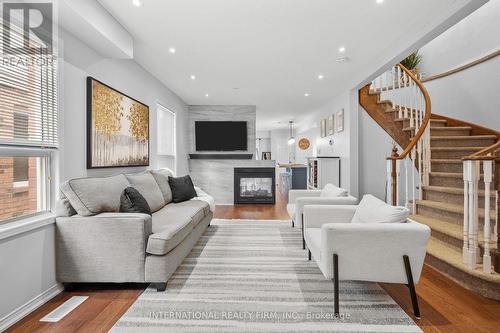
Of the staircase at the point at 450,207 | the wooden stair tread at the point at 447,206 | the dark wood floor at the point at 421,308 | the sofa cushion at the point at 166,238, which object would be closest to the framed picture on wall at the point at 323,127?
the staircase at the point at 450,207

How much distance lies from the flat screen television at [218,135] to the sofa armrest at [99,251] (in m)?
4.71

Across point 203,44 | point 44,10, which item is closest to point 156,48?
point 203,44

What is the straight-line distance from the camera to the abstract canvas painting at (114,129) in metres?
2.85

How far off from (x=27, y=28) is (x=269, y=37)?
234 cm

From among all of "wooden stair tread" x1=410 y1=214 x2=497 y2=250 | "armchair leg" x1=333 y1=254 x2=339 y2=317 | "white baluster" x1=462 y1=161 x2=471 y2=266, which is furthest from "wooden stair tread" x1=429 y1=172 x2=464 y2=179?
"armchair leg" x1=333 y1=254 x2=339 y2=317

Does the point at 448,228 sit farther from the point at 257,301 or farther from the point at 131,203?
the point at 131,203

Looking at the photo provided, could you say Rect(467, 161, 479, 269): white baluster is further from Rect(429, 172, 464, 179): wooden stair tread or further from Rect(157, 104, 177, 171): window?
Rect(157, 104, 177, 171): window

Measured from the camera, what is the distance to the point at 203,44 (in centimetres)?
336

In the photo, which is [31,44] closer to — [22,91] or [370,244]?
[22,91]

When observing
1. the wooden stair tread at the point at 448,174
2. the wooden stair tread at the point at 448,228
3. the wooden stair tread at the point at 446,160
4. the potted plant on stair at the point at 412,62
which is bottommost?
the wooden stair tread at the point at 448,228

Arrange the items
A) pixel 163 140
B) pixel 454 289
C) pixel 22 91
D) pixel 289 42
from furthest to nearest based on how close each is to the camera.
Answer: pixel 163 140
pixel 289 42
pixel 454 289
pixel 22 91

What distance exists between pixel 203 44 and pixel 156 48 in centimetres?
65

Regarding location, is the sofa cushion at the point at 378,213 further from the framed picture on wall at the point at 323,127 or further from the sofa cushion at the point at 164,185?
the framed picture on wall at the point at 323,127

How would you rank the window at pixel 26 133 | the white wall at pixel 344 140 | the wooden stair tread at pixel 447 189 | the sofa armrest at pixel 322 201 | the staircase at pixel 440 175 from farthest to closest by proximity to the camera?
the white wall at pixel 344 140, the sofa armrest at pixel 322 201, the wooden stair tread at pixel 447 189, the staircase at pixel 440 175, the window at pixel 26 133
